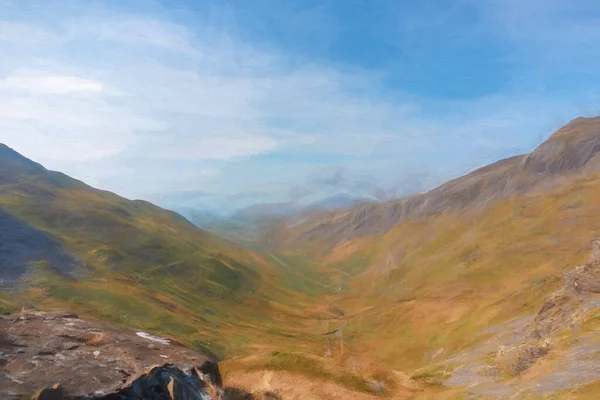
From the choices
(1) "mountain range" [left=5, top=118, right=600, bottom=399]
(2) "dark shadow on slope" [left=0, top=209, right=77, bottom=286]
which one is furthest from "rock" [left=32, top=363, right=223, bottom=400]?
(2) "dark shadow on slope" [left=0, top=209, right=77, bottom=286]

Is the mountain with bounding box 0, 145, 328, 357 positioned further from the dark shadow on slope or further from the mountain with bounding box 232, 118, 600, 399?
the mountain with bounding box 232, 118, 600, 399

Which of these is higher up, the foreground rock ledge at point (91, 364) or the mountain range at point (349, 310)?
the foreground rock ledge at point (91, 364)

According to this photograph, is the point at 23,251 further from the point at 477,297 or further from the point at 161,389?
the point at 477,297

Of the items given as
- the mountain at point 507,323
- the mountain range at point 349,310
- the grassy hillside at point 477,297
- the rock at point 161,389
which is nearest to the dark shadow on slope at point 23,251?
the mountain range at point 349,310

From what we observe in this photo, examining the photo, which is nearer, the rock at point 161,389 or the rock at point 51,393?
the rock at point 51,393

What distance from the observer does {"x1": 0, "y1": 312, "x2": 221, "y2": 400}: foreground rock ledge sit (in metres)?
27.5

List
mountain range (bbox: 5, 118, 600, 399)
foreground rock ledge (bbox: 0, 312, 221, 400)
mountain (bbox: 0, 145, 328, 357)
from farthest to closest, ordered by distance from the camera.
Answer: mountain (bbox: 0, 145, 328, 357), mountain range (bbox: 5, 118, 600, 399), foreground rock ledge (bbox: 0, 312, 221, 400)

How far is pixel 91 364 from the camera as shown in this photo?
3166cm

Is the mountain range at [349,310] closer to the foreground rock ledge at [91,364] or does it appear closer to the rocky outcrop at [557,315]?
the rocky outcrop at [557,315]

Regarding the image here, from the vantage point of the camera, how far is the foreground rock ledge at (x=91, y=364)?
27.5m

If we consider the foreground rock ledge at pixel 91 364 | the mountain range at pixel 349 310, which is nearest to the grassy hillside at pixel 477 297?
the mountain range at pixel 349 310

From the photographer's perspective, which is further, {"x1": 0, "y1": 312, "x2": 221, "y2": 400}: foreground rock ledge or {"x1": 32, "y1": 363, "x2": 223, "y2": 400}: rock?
{"x1": 0, "y1": 312, "x2": 221, "y2": 400}: foreground rock ledge

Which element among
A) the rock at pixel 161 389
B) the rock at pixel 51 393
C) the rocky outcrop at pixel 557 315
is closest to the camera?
the rock at pixel 51 393

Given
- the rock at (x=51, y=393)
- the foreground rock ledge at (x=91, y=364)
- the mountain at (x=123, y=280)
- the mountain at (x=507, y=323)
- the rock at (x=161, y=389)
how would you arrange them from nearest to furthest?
the rock at (x=51, y=393) → the rock at (x=161, y=389) → the foreground rock ledge at (x=91, y=364) → the mountain at (x=507, y=323) → the mountain at (x=123, y=280)
